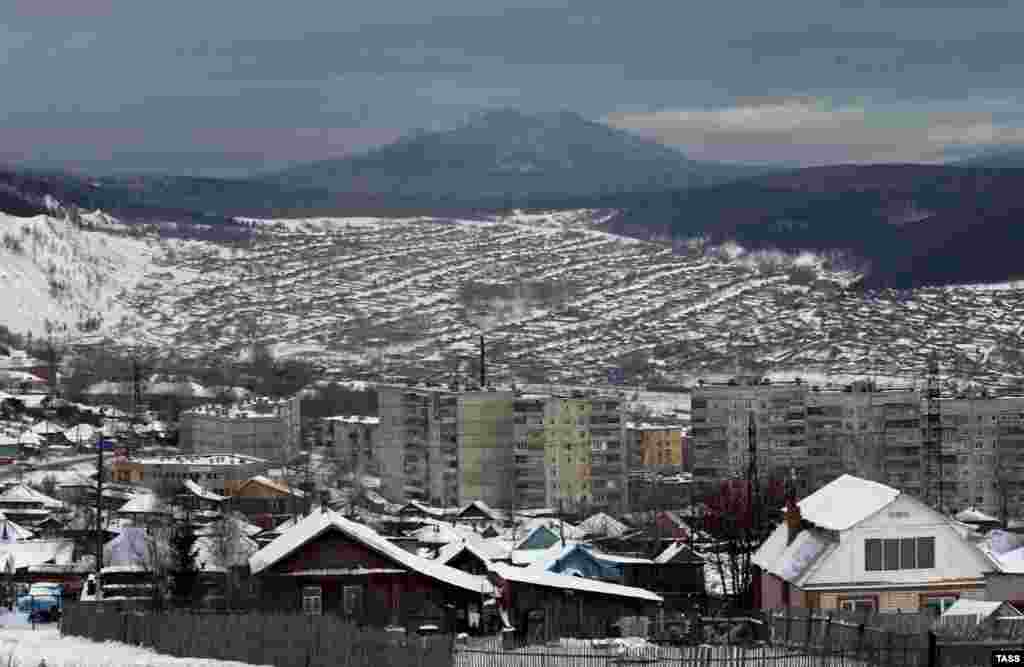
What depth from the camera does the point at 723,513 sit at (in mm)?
41594

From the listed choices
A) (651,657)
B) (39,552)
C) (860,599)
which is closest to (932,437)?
(39,552)

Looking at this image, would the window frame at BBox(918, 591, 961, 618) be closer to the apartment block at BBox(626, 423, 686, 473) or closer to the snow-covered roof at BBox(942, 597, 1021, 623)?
the snow-covered roof at BBox(942, 597, 1021, 623)

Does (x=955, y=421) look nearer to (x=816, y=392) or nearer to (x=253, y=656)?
(x=816, y=392)

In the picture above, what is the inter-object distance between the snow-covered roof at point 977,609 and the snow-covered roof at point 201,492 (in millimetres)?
46843

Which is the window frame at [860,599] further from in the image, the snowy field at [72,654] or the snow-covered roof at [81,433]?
the snow-covered roof at [81,433]

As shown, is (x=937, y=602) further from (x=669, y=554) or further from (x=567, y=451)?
(x=567, y=451)

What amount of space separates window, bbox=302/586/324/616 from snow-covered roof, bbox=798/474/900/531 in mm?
5913

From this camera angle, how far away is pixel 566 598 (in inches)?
1139

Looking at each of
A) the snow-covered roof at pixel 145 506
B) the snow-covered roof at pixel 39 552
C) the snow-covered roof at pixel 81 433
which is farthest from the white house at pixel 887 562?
the snow-covered roof at pixel 81 433

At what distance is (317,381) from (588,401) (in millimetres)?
49897

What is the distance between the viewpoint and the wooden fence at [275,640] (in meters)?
20.2

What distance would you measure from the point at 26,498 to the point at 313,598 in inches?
1563

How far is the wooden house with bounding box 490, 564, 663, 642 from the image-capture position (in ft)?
91.7

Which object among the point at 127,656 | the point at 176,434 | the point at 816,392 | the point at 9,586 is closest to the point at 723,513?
the point at 9,586
